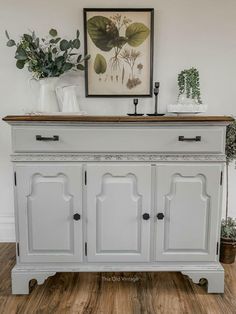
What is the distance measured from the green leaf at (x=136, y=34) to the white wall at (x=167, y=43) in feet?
0.31

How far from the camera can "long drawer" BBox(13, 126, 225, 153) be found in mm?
1624

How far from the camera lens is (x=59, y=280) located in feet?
6.28

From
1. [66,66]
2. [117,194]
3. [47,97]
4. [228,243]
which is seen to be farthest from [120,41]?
[228,243]

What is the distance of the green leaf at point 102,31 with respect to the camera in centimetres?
212

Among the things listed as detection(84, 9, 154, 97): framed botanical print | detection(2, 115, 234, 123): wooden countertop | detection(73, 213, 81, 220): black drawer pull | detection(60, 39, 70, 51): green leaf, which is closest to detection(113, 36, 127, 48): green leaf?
detection(84, 9, 154, 97): framed botanical print

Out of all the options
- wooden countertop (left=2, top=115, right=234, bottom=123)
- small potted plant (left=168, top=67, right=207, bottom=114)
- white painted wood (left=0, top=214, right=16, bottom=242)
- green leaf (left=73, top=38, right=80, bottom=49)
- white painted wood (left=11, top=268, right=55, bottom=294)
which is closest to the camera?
wooden countertop (left=2, top=115, right=234, bottom=123)

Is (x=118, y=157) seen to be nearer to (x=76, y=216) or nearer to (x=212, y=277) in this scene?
(x=76, y=216)

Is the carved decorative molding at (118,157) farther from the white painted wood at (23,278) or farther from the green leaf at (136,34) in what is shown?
the green leaf at (136,34)

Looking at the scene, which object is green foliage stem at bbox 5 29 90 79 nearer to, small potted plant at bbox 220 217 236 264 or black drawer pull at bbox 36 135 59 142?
black drawer pull at bbox 36 135 59 142

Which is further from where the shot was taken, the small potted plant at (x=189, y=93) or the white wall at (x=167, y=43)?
the white wall at (x=167, y=43)

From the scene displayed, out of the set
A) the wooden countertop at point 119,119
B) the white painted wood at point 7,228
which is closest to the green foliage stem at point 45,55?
the wooden countertop at point 119,119

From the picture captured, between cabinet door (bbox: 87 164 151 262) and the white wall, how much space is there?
735mm

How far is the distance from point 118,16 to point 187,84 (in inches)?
27.9

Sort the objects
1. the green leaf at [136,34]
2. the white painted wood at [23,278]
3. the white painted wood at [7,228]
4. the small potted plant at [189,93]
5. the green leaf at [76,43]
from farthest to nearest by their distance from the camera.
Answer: the white painted wood at [7,228] → the green leaf at [136,34] → the green leaf at [76,43] → the small potted plant at [189,93] → the white painted wood at [23,278]
